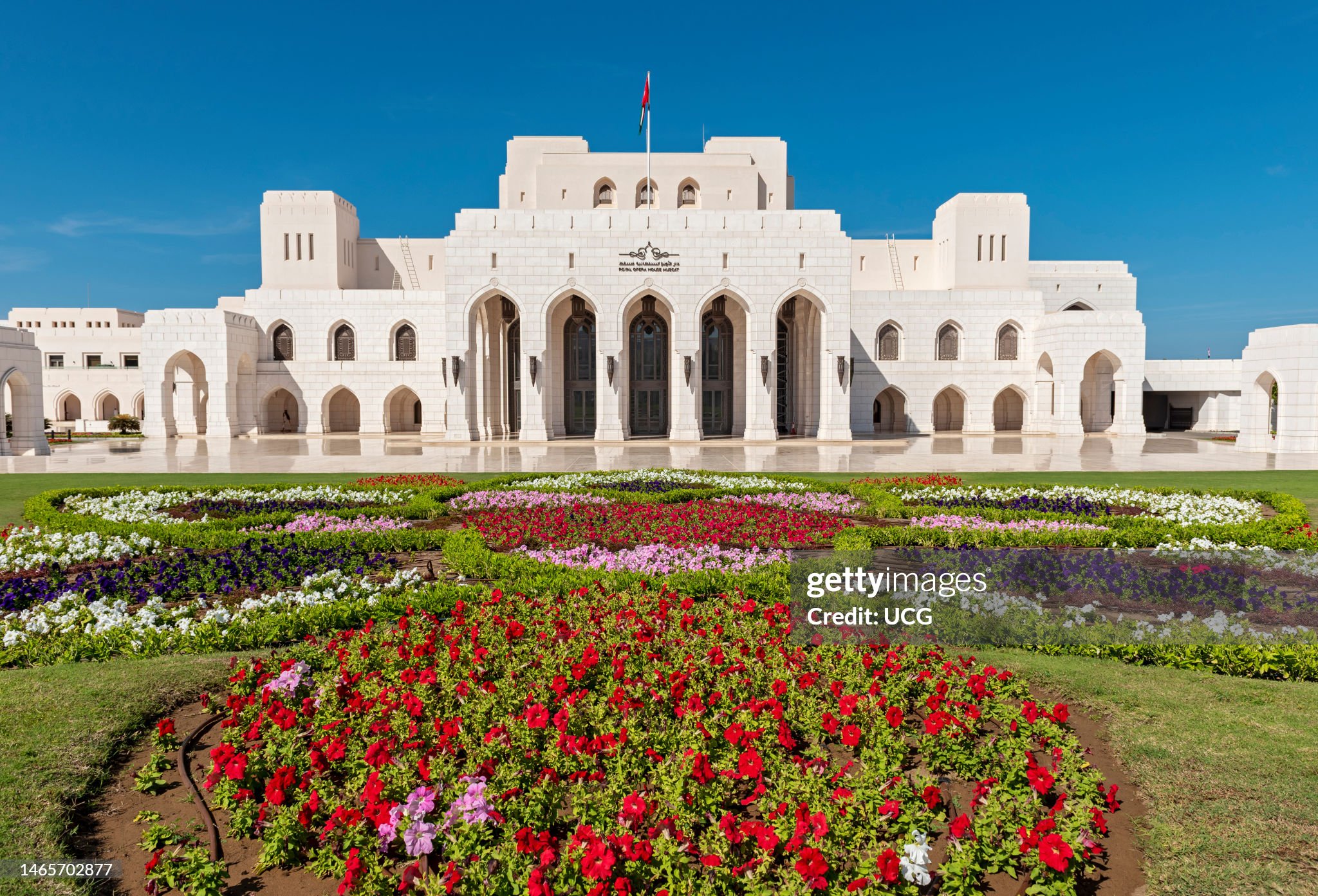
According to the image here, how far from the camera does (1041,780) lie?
10.6 feet

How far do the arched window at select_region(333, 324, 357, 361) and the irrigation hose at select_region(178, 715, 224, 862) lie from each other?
37.0 metres

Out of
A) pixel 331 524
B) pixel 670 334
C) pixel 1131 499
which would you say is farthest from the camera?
pixel 670 334

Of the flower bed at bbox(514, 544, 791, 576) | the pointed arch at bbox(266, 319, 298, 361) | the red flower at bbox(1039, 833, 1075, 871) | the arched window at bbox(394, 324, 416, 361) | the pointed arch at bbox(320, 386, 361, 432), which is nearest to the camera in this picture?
the red flower at bbox(1039, 833, 1075, 871)

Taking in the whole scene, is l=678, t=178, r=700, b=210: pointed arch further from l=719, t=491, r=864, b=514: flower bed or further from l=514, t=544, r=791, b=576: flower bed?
l=514, t=544, r=791, b=576: flower bed

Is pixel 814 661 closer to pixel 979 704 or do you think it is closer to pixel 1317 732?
pixel 979 704

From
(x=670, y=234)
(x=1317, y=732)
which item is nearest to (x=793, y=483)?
(x=1317, y=732)

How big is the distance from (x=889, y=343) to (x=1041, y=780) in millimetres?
37861

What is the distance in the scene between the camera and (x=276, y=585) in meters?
6.87

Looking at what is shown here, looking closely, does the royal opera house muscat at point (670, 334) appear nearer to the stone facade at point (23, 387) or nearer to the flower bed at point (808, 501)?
the stone facade at point (23, 387)

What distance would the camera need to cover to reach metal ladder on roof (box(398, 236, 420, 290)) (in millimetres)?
45188

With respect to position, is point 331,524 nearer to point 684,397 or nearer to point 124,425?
point 684,397

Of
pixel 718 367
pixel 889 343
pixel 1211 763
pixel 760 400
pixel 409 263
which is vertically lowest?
pixel 1211 763

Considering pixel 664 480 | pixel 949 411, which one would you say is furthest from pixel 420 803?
pixel 949 411

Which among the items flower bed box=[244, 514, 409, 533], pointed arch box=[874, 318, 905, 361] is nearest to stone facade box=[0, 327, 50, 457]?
flower bed box=[244, 514, 409, 533]
